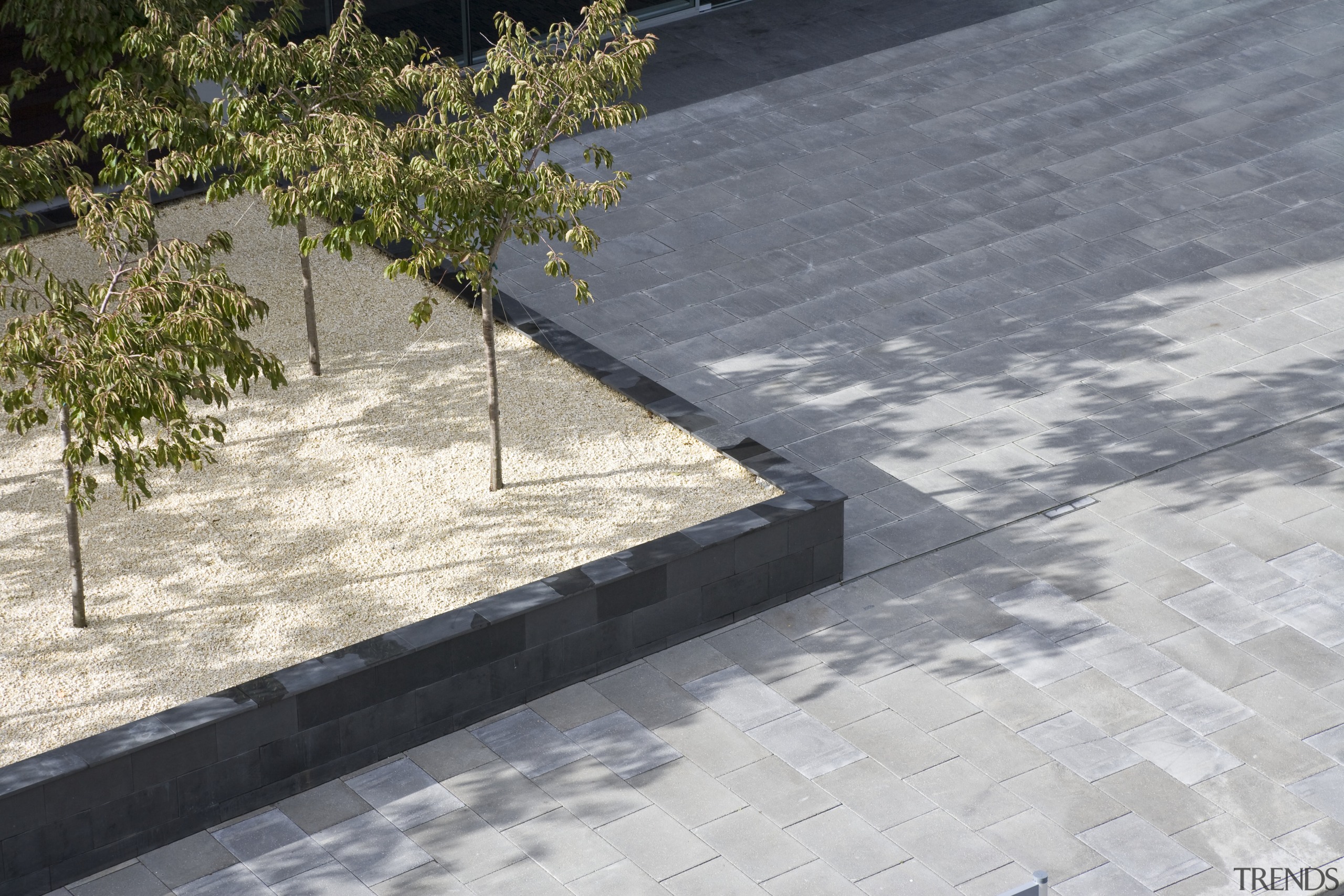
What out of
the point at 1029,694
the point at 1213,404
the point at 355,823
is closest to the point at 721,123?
the point at 1213,404

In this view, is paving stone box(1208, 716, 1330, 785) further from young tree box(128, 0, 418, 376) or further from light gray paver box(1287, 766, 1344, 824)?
young tree box(128, 0, 418, 376)

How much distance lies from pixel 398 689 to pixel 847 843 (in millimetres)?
2306

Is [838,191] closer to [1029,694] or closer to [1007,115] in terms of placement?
[1007,115]

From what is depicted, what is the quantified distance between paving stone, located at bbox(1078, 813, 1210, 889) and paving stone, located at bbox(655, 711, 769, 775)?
167 cm

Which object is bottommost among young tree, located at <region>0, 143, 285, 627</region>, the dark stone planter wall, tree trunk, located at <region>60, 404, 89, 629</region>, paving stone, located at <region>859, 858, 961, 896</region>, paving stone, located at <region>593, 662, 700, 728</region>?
paving stone, located at <region>859, 858, 961, 896</region>

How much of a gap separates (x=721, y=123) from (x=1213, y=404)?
5.96 m

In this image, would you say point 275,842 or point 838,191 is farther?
point 838,191

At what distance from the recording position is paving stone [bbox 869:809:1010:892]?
858cm

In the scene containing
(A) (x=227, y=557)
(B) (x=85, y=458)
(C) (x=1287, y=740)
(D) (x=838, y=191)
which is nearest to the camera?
(B) (x=85, y=458)

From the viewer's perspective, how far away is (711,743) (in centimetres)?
942

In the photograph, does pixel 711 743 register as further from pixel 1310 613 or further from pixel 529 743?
pixel 1310 613

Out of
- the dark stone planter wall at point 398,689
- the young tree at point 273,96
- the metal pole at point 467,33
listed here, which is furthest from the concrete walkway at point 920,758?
the metal pole at point 467,33

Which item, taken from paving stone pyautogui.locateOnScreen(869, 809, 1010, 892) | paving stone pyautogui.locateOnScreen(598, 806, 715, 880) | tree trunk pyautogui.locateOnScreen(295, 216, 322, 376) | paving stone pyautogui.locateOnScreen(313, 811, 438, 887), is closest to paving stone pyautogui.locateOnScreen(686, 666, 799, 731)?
paving stone pyautogui.locateOnScreen(598, 806, 715, 880)

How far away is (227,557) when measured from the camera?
10320 millimetres
